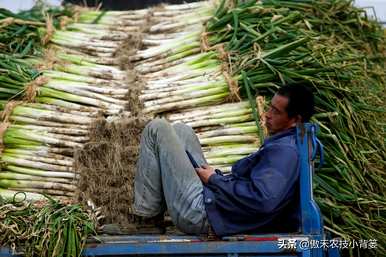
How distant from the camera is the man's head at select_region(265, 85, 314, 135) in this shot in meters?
4.52

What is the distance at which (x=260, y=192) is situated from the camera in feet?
13.9

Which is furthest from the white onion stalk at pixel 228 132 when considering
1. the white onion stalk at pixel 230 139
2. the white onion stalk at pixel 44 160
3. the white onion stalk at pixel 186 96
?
the white onion stalk at pixel 44 160

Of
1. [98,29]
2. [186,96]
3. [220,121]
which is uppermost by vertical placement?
[98,29]

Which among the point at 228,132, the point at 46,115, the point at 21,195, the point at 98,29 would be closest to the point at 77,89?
the point at 46,115

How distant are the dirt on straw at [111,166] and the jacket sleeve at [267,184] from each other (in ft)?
3.28

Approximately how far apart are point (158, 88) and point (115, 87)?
0.43 m

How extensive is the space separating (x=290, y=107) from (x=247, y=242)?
0.95m

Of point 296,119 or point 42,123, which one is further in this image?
point 42,123

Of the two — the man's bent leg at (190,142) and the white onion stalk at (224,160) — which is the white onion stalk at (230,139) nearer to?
the white onion stalk at (224,160)

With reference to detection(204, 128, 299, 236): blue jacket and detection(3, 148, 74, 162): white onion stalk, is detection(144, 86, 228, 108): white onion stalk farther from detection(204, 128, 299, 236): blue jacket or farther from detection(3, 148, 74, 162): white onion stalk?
detection(204, 128, 299, 236): blue jacket

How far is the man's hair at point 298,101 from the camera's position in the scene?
178 inches

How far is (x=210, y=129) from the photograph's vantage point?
5.64m

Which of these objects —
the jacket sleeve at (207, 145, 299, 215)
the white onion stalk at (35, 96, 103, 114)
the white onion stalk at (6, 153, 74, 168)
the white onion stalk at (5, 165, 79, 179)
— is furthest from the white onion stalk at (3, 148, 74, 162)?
the jacket sleeve at (207, 145, 299, 215)

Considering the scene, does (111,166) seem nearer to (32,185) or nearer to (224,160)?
(32,185)
